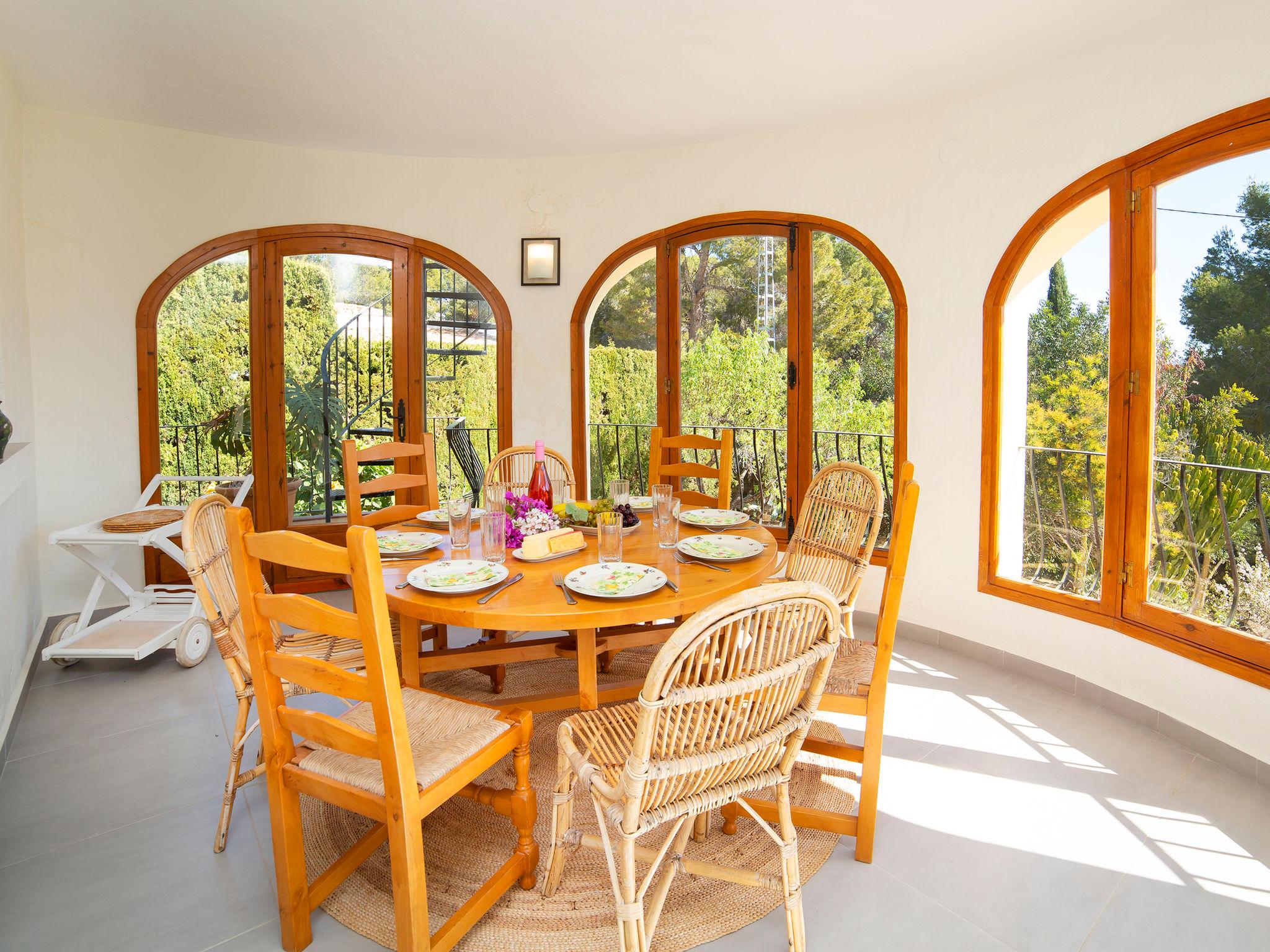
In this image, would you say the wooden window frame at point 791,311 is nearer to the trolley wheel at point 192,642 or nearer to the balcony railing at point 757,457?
the balcony railing at point 757,457

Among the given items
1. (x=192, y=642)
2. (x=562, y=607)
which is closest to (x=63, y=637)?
(x=192, y=642)

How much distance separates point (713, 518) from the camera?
8.82ft

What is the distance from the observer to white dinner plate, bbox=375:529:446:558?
2.19 meters

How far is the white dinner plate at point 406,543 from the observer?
86.1 inches

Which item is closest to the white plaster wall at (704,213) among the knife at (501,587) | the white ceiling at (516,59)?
the white ceiling at (516,59)

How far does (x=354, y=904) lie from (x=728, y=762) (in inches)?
42.5

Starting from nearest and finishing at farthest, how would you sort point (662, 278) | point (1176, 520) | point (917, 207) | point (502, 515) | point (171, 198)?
point (502, 515) → point (1176, 520) → point (917, 207) → point (171, 198) → point (662, 278)

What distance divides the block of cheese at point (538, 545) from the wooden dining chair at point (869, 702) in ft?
2.84

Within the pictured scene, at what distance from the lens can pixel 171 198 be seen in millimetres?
4098

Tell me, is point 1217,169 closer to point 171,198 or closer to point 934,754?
point 934,754

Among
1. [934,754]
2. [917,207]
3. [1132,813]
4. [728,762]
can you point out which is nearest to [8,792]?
[728,762]

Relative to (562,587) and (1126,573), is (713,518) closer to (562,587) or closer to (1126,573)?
(562,587)

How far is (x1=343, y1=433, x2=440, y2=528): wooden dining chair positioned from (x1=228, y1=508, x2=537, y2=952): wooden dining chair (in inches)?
47.3

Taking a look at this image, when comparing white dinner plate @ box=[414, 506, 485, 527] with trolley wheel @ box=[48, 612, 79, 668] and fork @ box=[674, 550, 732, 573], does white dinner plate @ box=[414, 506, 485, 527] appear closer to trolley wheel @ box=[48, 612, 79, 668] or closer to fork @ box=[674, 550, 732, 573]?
fork @ box=[674, 550, 732, 573]
